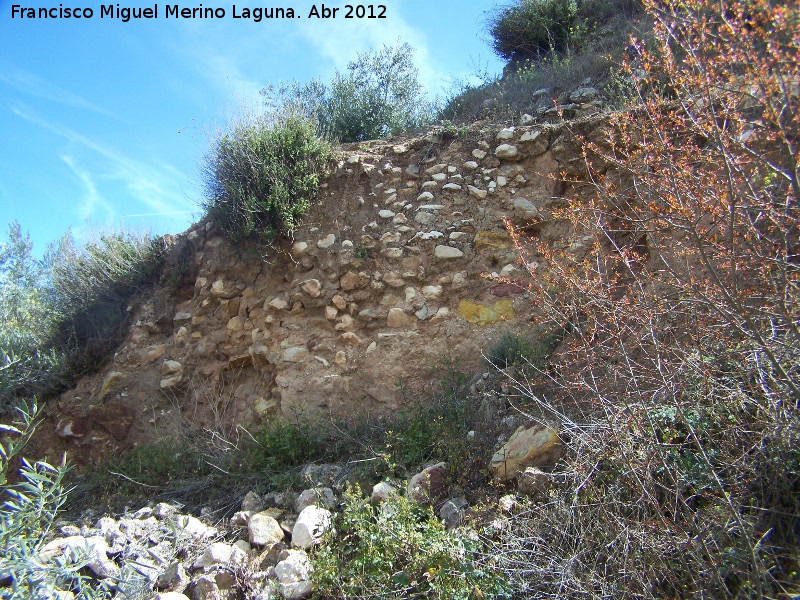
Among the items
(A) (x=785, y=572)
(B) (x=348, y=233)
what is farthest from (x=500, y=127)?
(A) (x=785, y=572)

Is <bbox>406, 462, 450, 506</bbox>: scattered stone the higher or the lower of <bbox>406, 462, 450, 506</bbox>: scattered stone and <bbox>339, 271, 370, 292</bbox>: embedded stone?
the lower

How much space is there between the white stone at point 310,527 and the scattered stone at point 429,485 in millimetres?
522

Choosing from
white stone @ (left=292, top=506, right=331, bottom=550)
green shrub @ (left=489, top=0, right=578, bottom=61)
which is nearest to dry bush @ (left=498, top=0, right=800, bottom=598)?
white stone @ (left=292, top=506, right=331, bottom=550)

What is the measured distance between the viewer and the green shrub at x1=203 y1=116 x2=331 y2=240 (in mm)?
5500

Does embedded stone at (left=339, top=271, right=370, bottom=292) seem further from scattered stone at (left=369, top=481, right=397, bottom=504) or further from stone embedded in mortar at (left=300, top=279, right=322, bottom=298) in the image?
scattered stone at (left=369, top=481, right=397, bottom=504)

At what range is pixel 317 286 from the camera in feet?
17.2

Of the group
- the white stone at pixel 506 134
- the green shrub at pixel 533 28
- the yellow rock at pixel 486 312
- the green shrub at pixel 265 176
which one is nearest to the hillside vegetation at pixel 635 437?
the yellow rock at pixel 486 312

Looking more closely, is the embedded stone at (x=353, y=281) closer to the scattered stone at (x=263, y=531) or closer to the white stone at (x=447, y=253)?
the white stone at (x=447, y=253)

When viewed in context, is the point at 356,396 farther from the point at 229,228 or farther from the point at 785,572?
the point at 785,572

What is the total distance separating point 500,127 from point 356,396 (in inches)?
120

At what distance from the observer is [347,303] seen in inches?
203

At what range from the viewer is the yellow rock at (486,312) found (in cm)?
473

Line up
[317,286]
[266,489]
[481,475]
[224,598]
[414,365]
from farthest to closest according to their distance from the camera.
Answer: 1. [317,286]
2. [414,365]
3. [266,489]
4. [481,475]
5. [224,598]

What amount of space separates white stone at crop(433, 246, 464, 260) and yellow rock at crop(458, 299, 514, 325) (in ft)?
→ 1.56
